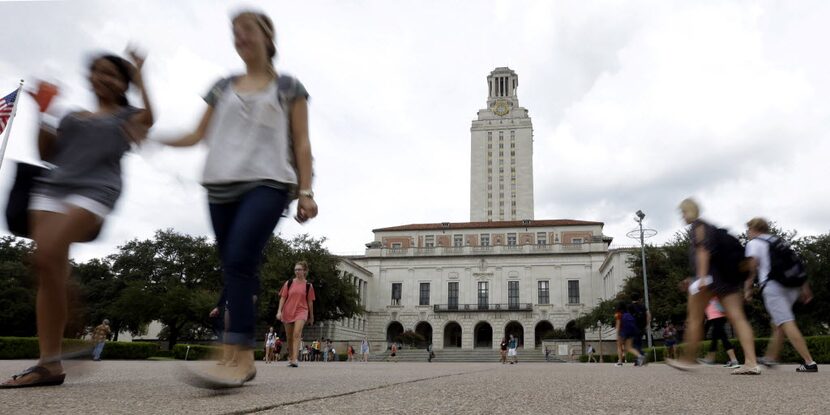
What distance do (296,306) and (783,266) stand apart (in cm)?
631

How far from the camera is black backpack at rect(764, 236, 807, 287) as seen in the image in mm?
6227

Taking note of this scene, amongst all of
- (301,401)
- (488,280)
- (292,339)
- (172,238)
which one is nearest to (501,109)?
(488,280)

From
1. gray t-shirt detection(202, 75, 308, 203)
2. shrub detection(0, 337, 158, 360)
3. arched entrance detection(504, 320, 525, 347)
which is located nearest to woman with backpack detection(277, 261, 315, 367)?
shrub detection(0, 337, 158, 360)

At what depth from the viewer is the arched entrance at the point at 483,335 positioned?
65.4 m

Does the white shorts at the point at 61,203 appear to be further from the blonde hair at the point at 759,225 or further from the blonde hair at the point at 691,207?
the blonde hair at the point at 759,225

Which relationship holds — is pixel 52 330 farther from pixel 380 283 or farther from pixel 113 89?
pixel 380 283

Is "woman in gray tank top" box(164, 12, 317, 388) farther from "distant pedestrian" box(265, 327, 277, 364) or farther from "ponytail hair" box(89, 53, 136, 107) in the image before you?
"distant pedestrian" box(265, 327, 277, 364)

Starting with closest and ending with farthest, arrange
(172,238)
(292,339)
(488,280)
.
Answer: (292,339), (172,238), (488,280)

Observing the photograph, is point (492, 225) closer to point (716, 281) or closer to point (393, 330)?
point (393, 330)

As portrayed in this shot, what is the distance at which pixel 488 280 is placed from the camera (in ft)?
205

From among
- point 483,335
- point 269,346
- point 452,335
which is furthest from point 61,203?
point 452,335

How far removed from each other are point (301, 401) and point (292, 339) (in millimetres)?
6636

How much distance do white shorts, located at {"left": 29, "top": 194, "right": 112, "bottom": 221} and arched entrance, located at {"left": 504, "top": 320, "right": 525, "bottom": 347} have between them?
2412 inches

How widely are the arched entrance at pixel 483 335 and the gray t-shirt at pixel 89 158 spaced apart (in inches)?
2512
